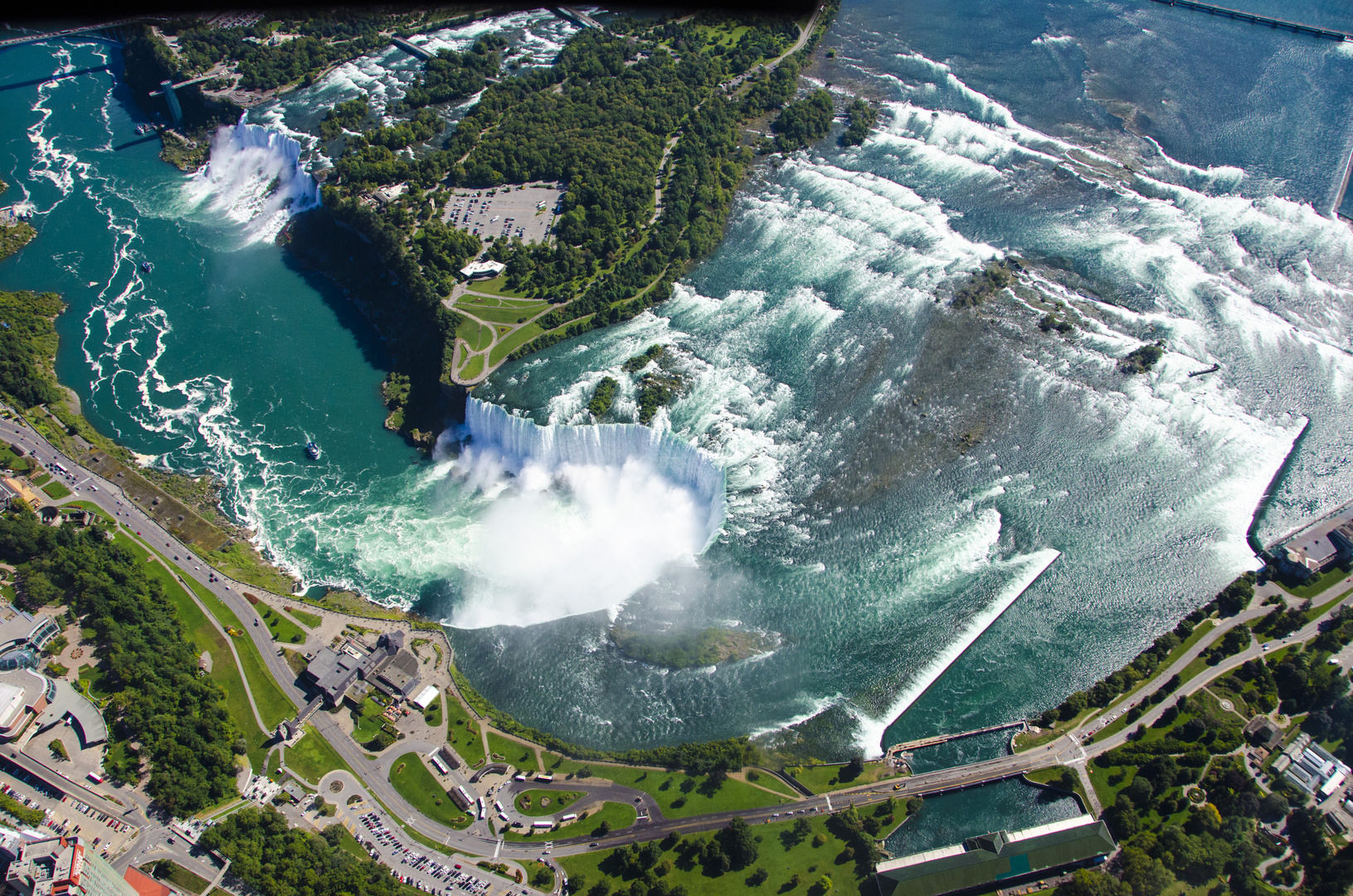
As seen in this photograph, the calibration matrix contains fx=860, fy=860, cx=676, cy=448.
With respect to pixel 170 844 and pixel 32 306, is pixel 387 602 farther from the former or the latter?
pixel 32 306

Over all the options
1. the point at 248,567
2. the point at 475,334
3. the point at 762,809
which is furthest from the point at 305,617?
the point at 762,809

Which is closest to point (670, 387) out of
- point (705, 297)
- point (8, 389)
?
point (705, 297)

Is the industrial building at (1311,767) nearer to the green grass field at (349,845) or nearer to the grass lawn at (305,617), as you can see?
the green grass field at (349,845)

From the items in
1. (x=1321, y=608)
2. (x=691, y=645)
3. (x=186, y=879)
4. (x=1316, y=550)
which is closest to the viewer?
(x=186, y=879)

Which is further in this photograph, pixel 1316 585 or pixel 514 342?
pixel 514 342

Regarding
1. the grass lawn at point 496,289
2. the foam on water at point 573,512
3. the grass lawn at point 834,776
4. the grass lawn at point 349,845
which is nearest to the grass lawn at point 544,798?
the grass lawn at point 349,845

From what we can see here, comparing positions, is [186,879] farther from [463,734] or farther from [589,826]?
[589,826]

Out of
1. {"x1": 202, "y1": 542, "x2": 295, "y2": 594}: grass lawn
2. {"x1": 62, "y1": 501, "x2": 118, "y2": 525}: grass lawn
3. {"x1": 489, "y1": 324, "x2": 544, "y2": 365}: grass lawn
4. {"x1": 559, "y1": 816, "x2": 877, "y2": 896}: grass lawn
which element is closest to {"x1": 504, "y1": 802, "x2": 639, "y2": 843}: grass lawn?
{"x1": 559, "y1": 816, "x2": 877, "y2": 896}: grass lawn
